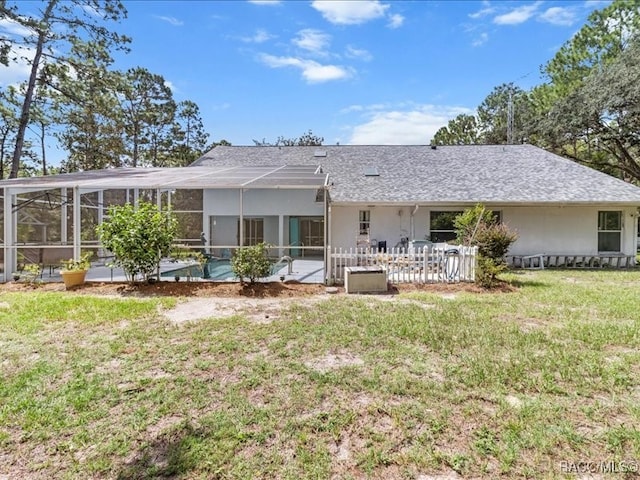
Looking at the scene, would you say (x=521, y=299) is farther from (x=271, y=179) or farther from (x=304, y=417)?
(x=271, y=179)

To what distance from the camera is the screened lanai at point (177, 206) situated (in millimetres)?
10203

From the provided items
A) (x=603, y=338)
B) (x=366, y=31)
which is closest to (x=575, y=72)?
(x=366, y=31)

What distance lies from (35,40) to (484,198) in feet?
70.3

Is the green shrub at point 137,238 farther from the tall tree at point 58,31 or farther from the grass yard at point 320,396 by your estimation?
the tall tree at point 58,31

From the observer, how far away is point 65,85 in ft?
59.7

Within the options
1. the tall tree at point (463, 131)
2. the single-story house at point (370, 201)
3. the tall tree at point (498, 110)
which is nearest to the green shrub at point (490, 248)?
the single-story house at point (370, 201)

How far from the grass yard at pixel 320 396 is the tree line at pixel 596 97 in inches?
704

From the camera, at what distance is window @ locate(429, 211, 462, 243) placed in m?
14.7

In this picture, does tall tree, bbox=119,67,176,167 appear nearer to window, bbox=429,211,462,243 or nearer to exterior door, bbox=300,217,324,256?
exterior door, bbox=300,217,324,256

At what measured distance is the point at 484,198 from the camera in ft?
45.5

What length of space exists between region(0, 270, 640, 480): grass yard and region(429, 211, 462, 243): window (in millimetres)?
8286

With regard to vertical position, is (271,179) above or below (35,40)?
below

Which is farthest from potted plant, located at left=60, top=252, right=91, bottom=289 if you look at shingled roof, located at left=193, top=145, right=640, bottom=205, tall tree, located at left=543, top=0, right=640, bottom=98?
tall tree, located at left=543, top=0, right=640, bottom=98

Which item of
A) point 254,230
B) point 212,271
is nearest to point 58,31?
point 254,230
